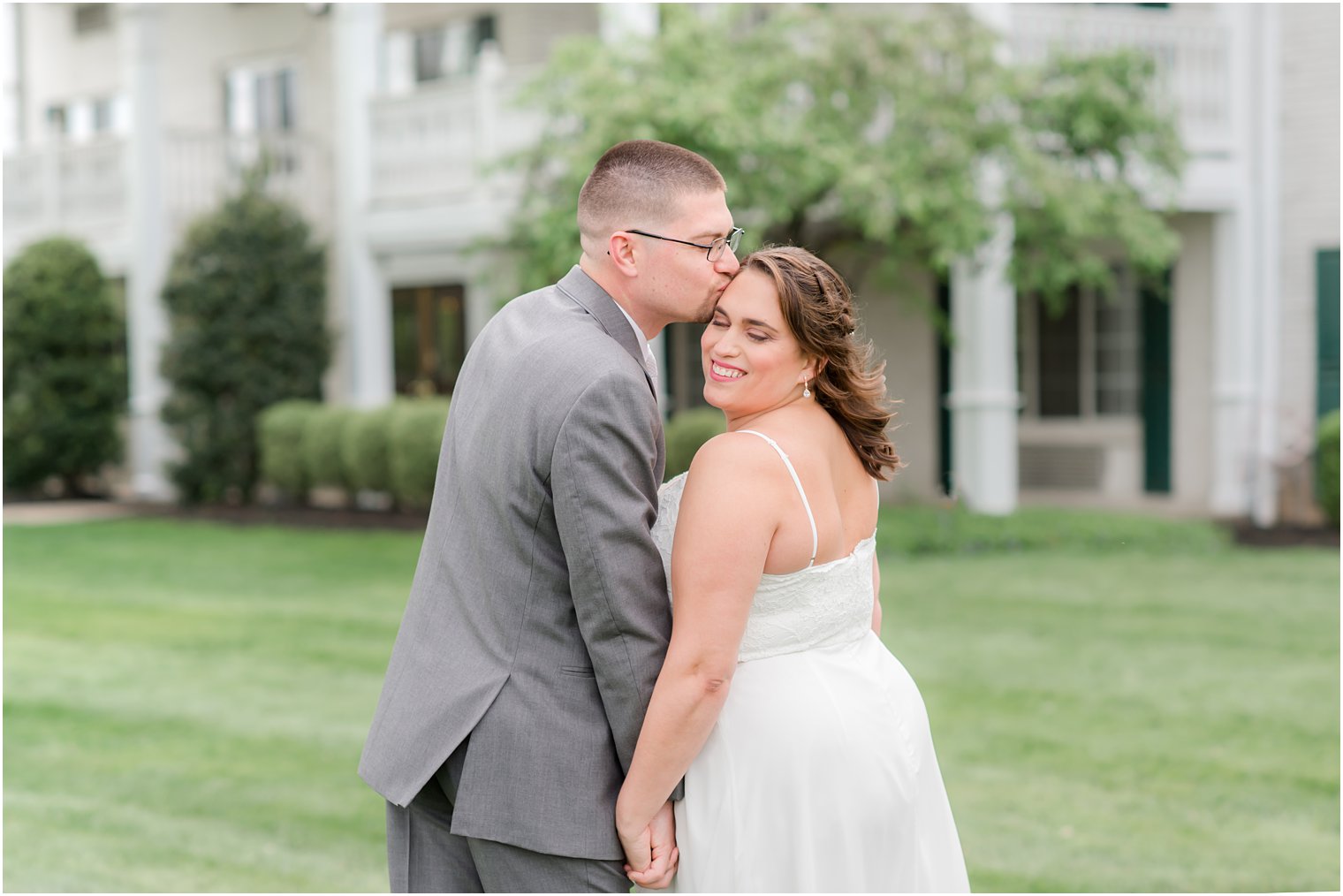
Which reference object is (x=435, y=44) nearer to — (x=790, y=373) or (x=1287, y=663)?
(x=1287, y=663)

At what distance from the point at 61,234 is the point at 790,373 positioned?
19.2m

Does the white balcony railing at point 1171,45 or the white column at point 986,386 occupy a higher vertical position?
the white balcony railing at point 1171,45

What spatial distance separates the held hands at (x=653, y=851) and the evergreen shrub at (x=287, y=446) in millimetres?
14873

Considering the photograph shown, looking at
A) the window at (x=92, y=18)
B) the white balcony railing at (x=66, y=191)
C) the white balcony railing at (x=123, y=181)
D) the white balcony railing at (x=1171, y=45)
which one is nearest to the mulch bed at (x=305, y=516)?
the white balcony railing at (x=123, y=181)

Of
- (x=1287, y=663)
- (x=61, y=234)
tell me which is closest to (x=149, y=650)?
(x=1287, y=663)

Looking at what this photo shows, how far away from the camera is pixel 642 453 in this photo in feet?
8.27

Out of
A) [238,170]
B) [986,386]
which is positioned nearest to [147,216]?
[238,170]

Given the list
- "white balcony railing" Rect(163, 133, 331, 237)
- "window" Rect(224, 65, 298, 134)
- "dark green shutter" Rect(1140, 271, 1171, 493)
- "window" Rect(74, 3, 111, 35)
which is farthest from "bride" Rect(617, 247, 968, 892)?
"window" Rect(74, 3, 111, 35)

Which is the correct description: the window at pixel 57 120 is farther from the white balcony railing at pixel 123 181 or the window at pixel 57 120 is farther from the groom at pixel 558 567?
the groom at pixel 558 567

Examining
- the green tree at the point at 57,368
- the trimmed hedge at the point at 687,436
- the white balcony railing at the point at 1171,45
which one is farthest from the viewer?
the green tree at the point at 57,368

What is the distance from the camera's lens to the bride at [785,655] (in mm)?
2551

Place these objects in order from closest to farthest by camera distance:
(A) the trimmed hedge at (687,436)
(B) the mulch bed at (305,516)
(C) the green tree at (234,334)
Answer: (A) the trimmed hedge at (687,436) → (B) the mulch bed at (305,516) → (C) the green tree at (234,334)

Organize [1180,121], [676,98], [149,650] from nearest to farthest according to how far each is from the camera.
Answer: [149,650] → [676,98] → [1180,121]

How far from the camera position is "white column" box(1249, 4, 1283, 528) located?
15250 mm
